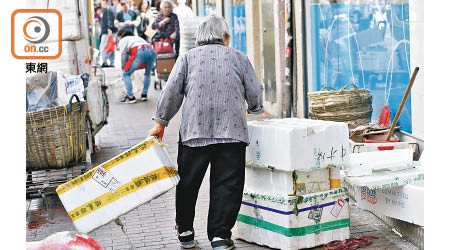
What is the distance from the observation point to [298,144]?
16.9 feet

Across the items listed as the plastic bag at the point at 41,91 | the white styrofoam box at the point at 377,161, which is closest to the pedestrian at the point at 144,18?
the plastic bag at the point at 41,91

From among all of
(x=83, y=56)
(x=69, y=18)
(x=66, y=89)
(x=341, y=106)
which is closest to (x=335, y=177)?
(x=341, y=106)

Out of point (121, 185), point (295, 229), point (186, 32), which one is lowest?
point (295, 229)

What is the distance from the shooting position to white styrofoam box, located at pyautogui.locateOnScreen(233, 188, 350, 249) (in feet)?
17.3

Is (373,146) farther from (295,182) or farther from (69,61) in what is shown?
(69,61)

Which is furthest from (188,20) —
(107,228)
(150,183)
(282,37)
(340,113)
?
(150,183)

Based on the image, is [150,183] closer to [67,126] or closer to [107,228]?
[107,228]

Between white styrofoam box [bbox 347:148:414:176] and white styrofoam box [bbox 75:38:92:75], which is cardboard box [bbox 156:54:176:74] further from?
white styrofoam box [bbox 347:148:414:176]

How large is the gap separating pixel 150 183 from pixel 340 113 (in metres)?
3.34

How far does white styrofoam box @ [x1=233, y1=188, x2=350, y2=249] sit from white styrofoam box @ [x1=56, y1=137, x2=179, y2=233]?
74 centimetres

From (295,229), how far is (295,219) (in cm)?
7

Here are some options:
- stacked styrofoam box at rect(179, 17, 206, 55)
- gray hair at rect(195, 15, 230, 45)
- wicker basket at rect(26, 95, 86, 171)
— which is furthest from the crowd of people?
gray hair at rect(195, 15, 230, 45)
